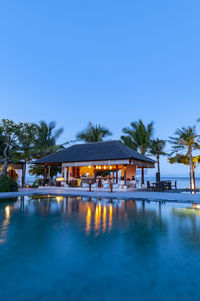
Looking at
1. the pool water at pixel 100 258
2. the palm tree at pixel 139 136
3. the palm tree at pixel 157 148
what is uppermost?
the palm tree at pixel 139 136

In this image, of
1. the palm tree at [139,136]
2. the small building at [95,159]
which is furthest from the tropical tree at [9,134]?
the palm tree at [139,136]

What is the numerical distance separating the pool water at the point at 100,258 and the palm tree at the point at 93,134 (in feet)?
75.7

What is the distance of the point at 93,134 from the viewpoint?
98.8 feet

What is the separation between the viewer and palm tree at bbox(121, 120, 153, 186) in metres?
25.2

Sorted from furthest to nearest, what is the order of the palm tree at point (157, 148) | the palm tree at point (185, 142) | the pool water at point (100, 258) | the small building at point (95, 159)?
the palm tree at point (157, 148) → the palm tree at point (185, 142) → the small building at point (95, 159) → the pool water at point (100, 258)

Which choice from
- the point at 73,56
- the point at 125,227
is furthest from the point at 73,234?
the point at 73,56

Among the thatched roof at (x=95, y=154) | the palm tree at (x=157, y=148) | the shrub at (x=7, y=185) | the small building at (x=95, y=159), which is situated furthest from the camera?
the palm tree at (x=157, y=148)

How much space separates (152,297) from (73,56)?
204ft

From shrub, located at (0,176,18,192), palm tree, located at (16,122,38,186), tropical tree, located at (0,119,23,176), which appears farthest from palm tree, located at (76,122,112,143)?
shrub, located at (0,176,18,192)

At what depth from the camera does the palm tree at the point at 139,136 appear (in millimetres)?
25234

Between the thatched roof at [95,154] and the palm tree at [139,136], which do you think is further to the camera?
the palm tree at [139,136]

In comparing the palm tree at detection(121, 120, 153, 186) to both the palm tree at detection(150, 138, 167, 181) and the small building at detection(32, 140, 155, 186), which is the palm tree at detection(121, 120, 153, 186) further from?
the small building at detection(32, 140, 155, 186)

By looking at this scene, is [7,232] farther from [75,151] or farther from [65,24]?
[65,24]

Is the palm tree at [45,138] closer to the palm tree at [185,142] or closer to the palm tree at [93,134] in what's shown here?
the palm tree at [93,134]
